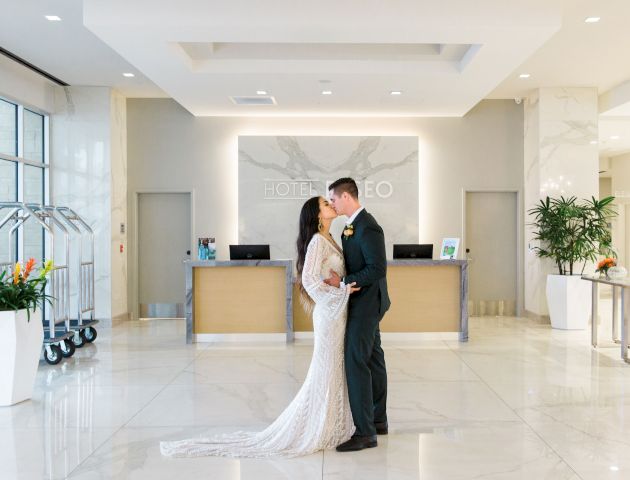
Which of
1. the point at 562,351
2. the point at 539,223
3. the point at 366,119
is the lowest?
the point at 562,351

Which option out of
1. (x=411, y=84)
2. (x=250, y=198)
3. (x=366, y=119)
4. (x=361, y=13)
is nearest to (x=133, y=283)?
(x=250, y=198)

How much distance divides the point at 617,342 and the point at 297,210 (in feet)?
17.0

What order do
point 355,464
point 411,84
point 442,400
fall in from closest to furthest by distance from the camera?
point 355,464 < point 442,400 < point 411,84

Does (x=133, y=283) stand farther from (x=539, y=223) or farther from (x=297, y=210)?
(x=539, y=223)

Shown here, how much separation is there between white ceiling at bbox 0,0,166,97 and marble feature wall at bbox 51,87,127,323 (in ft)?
1.16

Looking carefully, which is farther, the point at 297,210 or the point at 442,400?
the point at 297,210

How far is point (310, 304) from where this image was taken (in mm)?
3846

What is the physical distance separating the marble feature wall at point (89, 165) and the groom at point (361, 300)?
21.7 ft

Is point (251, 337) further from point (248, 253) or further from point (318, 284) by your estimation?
point (318, 284)

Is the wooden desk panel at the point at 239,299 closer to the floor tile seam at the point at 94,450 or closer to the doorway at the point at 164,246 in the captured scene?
the doorway at the point at 164,246

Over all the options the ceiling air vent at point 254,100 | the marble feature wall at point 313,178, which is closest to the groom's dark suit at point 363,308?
the ceiling air vent at point 254,100

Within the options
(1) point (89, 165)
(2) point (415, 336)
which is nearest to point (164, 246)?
(1) point (89, 165)

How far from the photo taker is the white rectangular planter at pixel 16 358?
16.0 feet

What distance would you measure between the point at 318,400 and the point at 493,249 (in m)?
7.49
